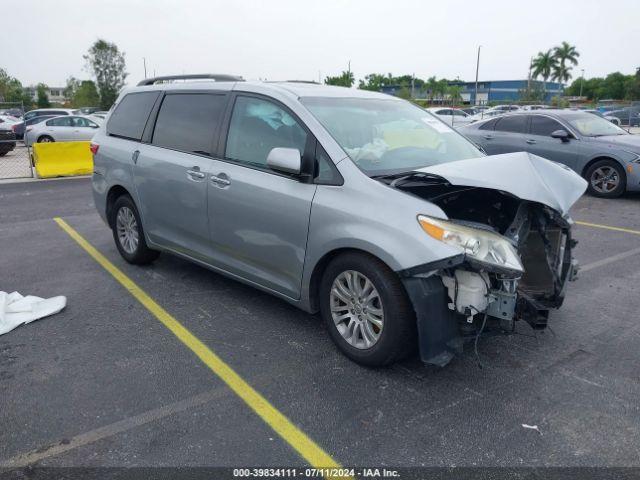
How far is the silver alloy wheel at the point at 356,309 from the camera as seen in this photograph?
340 centimetres

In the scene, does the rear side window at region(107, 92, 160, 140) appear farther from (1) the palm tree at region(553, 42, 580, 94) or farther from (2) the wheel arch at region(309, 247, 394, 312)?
(1) the palm tree at region(553, 42, 580, 94)

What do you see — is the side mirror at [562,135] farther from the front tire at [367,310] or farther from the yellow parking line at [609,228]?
the front tire at [367,310]

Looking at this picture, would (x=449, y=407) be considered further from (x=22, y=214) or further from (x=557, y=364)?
(x=22, y=214)

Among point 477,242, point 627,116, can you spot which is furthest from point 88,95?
point 477,242

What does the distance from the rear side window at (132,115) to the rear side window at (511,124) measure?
8.17 metres

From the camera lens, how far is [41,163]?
13289mm

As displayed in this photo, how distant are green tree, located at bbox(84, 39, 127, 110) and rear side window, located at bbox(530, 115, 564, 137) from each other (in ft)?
Answer: 168

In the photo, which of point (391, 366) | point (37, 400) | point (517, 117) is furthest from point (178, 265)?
point (517, 117)

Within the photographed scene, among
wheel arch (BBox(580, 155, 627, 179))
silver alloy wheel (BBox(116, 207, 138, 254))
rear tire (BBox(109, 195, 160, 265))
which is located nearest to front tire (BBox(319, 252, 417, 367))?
rear tire (BBox(109, 195, 160, 265))

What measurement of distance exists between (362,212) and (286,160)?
2.20 feet

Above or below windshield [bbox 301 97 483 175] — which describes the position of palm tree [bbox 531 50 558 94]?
above

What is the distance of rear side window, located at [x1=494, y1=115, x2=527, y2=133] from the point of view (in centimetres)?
1107

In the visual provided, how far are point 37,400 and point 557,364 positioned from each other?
334 centimetres

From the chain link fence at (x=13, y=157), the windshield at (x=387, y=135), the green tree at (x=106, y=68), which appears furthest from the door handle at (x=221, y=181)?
the green tree at (x=106, y=68)
